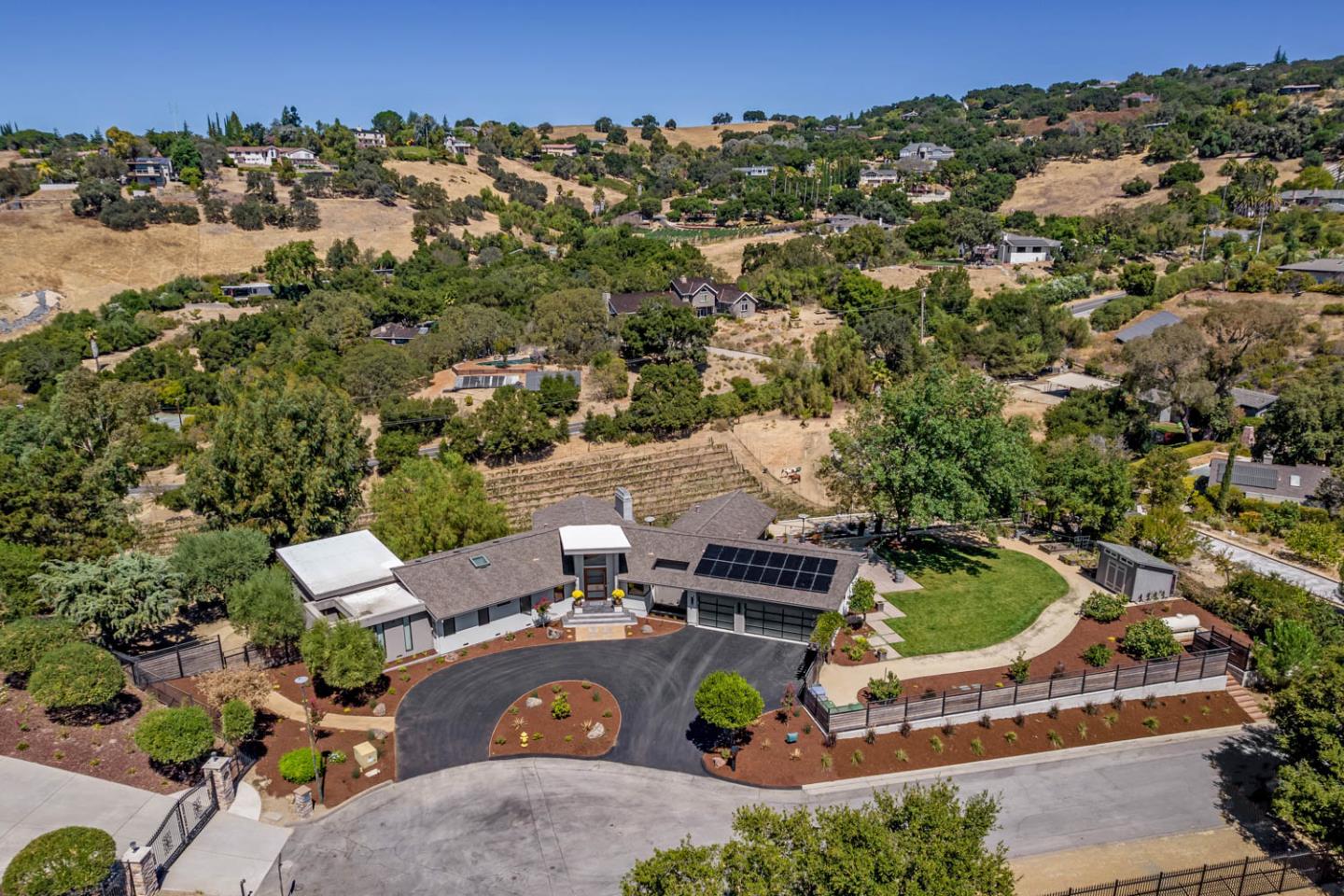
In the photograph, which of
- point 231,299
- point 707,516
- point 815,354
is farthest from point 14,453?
point 815,354

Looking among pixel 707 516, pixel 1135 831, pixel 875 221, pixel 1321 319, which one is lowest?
pixel 1135 831

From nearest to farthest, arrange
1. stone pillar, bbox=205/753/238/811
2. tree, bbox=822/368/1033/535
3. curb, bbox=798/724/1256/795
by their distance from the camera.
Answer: stone pillar, bbox=205/753/238/811
curb, bbox=798/724/1256/795
tree, bbox=822/368/1033/535

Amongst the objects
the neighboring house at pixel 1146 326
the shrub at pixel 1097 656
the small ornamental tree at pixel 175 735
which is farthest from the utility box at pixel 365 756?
the neighboring house at pixel 1146 326

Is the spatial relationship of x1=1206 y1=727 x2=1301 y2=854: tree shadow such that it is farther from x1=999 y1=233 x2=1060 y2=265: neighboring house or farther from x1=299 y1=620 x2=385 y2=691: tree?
x1=999 y1=233 x2=1060 y2=265: neighboring house

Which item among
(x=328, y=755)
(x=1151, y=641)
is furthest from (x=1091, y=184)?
(x=328, y=755)

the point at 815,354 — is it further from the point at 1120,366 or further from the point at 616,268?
the point at 616,268

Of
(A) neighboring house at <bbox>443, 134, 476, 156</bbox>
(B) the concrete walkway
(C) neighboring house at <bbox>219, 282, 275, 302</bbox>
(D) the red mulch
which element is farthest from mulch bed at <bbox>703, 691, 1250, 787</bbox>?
(A) neighboring house at <bbox>443, 134, 476, 156</bbox>

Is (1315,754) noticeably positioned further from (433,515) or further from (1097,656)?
(433,515)
